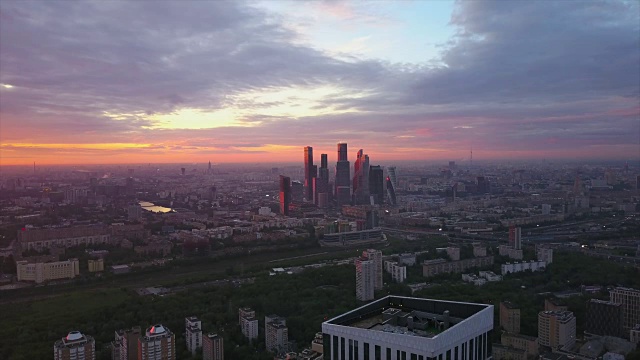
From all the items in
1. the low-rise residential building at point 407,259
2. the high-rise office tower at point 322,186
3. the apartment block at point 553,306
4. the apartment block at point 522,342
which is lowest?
the apartment block at point 522,342

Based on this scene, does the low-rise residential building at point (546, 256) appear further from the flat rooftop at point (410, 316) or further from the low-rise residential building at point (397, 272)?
the flat rooftop at point (410, 316)

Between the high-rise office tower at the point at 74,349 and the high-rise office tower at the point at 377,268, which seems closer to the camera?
the high-rise office tower at the point at 74,349

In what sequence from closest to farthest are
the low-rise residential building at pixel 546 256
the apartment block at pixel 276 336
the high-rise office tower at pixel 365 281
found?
the apartment block at pixel 276 336
the high-rise office tower at pixel 365 281
the low-rise residential building at pixel 546 256

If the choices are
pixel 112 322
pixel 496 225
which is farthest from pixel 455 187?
pixel 112 322

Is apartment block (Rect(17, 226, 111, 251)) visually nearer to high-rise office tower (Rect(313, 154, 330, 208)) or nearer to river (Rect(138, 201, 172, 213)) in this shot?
river (Rect(138, 201, 172, 213))

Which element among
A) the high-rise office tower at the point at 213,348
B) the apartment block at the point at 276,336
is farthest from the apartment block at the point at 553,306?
the high-rise office tower at the point at 213,348

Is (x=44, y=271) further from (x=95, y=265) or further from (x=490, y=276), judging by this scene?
(x=490, y=276)

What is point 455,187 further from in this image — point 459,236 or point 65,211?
point 65,211
